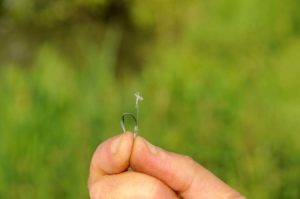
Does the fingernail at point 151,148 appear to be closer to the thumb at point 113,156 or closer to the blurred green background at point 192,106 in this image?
the thumb at point 113,156

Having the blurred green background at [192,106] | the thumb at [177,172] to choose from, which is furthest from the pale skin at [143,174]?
the blurred green background at [192,106]

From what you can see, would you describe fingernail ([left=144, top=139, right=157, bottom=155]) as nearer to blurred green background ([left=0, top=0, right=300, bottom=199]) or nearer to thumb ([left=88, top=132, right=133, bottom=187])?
thumb ([left=88, top=132, right=133, bottom=187])

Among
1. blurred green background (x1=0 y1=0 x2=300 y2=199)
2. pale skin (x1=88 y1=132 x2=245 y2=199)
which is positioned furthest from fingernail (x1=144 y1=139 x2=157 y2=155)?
blurred green background (x1=0 y1=0 x2=300 y2=199)

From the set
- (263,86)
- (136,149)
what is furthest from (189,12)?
(136,149)

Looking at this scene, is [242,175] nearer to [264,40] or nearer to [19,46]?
[264,40]

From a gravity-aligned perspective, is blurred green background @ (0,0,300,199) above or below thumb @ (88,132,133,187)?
above

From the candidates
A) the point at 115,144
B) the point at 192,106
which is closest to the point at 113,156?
the point at 115,144
